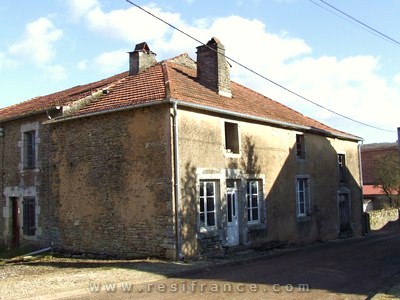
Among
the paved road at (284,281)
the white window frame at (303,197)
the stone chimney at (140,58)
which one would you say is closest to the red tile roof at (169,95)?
the stone chimney at (140,58)

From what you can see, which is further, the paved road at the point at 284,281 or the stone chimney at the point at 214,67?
the stone chimney at the point at 214,67

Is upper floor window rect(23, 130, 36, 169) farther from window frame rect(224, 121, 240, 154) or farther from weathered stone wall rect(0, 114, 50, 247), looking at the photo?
window frame rect(224, 121, 240, 154)

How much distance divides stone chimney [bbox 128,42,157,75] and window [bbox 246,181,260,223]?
18.7ft

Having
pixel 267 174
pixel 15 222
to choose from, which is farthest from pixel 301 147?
pixel 15 222

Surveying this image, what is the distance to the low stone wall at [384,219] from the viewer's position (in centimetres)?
2794

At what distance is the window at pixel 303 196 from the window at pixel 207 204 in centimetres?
569

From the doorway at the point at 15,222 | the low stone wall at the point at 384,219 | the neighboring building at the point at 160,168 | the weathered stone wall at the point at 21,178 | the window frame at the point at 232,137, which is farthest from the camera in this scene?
the low stone wall at the point at 384,219

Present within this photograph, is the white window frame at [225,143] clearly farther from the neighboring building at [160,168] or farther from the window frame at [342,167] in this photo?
the window frame at [342,167]

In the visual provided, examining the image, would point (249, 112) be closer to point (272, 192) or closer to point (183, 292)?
point (272, 192)

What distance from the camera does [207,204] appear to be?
1373 centimetres

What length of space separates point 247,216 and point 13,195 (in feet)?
28.8

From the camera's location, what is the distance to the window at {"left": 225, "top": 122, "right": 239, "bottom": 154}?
15.1 metres

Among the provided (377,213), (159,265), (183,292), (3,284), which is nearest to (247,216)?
(159,265)

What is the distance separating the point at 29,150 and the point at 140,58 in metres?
5.31
